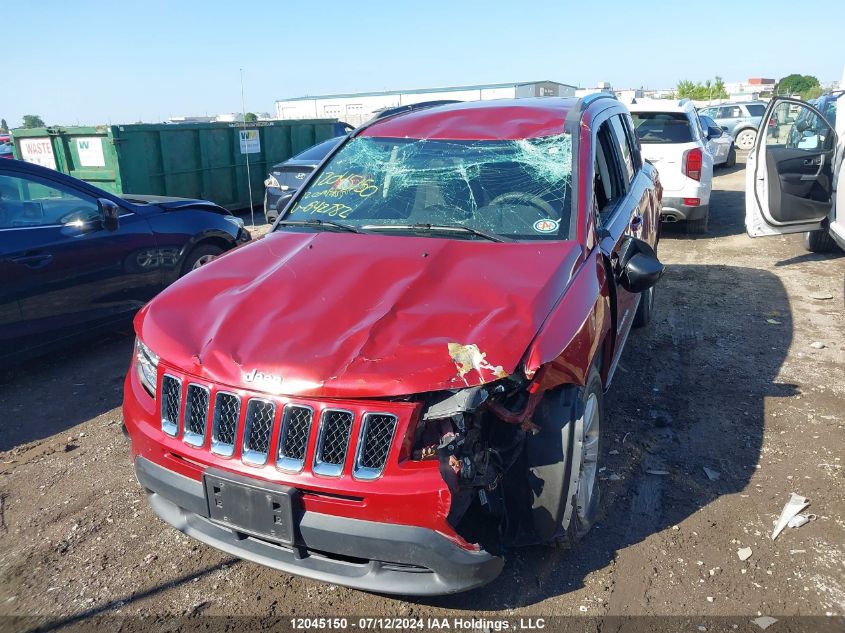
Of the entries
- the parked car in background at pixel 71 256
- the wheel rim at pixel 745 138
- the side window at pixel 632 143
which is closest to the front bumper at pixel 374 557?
the parked car in background at pixel 71 256

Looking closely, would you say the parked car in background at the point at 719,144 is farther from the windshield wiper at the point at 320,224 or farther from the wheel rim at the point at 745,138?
the windshield wiper at the point at 320,224

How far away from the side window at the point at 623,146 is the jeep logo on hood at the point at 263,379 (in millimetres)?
3207

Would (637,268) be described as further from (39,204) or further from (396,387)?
(39,204)

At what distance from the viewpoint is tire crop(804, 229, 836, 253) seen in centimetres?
832

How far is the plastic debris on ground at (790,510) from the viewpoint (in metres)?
3.13

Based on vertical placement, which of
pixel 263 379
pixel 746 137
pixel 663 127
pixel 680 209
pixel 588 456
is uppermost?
pixel 663 127

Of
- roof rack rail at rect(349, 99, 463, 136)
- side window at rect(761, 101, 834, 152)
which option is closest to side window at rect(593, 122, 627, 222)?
roof rack rail at rect(349, 99, 463, 136)

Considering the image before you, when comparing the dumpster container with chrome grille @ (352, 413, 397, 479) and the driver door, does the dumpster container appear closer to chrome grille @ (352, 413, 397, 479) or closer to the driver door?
the driver door

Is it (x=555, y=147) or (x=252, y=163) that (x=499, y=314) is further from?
(x=252, y=163)

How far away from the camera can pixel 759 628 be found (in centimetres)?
254

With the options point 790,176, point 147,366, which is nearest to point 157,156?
point 147,366

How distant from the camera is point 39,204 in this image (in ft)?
16.5

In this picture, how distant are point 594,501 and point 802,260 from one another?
22.1 ft

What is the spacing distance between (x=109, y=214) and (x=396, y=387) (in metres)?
3.92
